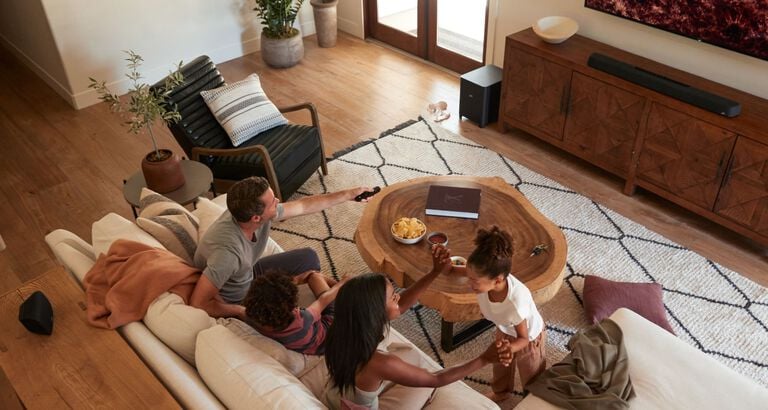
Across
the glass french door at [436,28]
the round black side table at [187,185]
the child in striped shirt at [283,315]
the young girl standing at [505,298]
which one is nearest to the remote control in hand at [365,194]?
the child in striped shirt at [283,315]

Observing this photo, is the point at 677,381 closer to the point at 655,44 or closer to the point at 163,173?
the point at 655,44

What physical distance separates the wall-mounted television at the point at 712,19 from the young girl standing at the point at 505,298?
2.23 metres

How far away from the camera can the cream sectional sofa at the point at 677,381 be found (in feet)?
7.88

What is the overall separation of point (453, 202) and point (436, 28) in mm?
2978

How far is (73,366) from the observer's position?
7.12 ft

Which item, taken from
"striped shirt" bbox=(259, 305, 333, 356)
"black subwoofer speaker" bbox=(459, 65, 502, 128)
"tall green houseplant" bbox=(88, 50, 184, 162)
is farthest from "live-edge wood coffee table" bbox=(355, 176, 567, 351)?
"black subwoofer speaker" bbox=(459, 65, 502, 128)

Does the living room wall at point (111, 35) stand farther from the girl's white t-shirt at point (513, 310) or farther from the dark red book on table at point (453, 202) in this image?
the girl's white t-shirt at point (513, 310)

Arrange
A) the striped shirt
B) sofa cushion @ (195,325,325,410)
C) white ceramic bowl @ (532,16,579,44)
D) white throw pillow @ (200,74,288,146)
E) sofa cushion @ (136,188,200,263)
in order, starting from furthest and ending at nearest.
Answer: white ceramic bowl @ (532,16,579,44), white throw pillow @ (200,74,288,146), sofa cushion @ (136,188,200,263), the striped shirt, sofa cushion @ (195,325,325,410)

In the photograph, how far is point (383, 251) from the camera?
3.05 meters

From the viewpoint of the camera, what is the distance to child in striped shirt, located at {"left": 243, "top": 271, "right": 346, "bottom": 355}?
2.20m

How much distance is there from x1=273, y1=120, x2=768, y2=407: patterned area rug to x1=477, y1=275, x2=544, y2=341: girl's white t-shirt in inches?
25.6

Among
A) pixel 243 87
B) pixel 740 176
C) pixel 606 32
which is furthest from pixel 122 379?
pixel 606 32

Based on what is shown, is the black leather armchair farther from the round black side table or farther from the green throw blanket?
the green throw blanket

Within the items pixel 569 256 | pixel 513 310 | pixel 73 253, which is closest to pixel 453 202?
pixel 569 256
